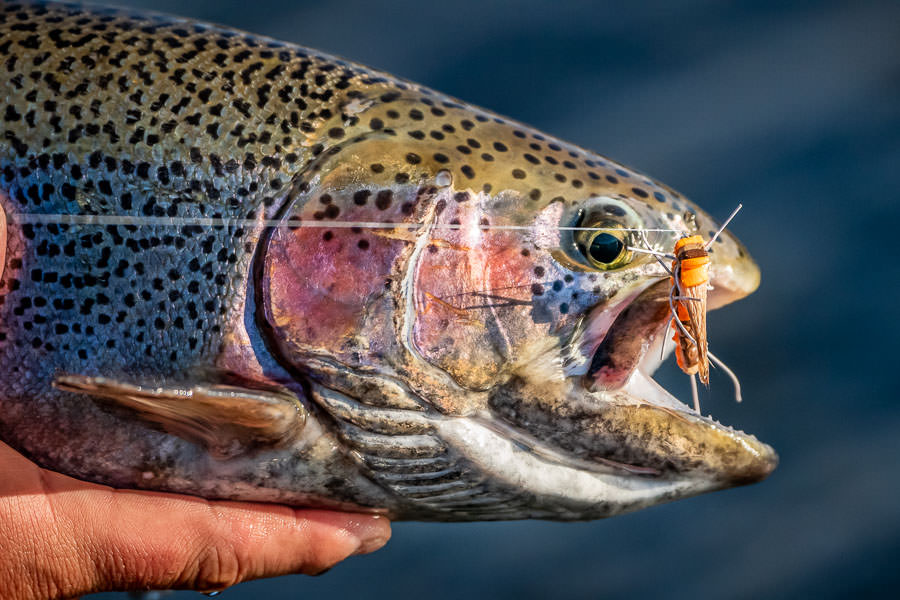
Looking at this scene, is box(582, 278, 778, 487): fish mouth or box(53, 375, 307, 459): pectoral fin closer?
box(53, 375, 307, 459): pectoral fin

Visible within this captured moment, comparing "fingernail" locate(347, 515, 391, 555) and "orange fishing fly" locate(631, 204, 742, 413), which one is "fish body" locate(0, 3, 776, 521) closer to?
"orange fishing fly" locate(631, 204, 742, 413)

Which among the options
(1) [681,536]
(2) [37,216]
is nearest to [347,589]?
(1) [681,536]

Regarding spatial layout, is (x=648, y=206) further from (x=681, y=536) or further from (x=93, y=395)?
(x=681, y=536)

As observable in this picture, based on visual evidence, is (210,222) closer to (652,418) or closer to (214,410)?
(214,410)

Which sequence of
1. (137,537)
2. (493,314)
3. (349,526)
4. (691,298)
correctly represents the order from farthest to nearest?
(349,526) < (137,537) < (493,314) < (691,298)

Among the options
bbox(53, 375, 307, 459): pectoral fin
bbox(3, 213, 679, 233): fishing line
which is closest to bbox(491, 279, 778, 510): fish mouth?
bbox(3, 213, 679, 233): fishing line

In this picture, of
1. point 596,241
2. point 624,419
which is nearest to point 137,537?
point 624,419
